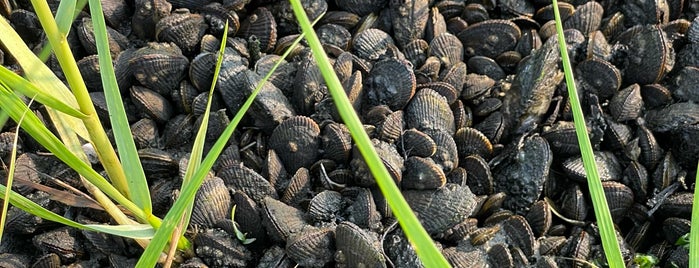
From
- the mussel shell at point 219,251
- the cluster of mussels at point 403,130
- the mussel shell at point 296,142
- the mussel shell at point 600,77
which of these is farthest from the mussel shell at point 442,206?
the mussel shell at point 600,77

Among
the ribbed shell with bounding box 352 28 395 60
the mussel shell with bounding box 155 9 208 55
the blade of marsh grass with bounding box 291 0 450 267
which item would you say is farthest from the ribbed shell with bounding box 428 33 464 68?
the blade of marsh grass with bounding box 291 0 450 267

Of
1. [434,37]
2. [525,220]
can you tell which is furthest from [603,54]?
[525,220]

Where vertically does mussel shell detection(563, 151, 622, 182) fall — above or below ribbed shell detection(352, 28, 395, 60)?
below

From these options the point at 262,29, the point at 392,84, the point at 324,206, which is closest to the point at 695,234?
the point at 324,206

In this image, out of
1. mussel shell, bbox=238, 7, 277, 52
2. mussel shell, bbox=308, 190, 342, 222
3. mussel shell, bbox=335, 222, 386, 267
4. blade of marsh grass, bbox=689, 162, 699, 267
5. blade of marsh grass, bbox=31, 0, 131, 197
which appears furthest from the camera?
mussel shell, bbox=238, 7, 277, 52

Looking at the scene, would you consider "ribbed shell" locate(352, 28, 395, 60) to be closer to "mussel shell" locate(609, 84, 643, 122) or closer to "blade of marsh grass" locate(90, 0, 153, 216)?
"mussel shell" locate(609, 84, 643, 122)

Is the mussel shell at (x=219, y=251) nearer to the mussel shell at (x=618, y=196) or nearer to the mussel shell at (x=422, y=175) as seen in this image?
the mussel shell at (x=422, y=175)

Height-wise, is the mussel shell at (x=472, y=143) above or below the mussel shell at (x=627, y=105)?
below

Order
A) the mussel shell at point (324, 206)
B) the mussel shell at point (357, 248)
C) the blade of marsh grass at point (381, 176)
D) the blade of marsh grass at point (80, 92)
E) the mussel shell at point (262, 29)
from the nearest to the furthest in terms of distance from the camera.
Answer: the blade of marsh grass at point (381, 176)
the blade of marsh grass at point (80, 92)
the mussel shell at point (357, 248)
the mussel shell at point (324, 206)
the mussel shell at point (262, 29)

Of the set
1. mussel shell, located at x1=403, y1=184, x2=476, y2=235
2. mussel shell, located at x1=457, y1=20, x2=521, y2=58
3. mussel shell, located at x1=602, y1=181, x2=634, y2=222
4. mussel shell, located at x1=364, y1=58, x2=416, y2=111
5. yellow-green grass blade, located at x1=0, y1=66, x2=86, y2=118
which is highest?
yellow-green grass blade, located at x1=0, y1=66, x2=86, y2=118

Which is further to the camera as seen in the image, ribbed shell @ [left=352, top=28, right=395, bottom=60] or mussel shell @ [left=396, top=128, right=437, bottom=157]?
ribbed shell @ [left=352, top=28, right=395, bottom=60]
